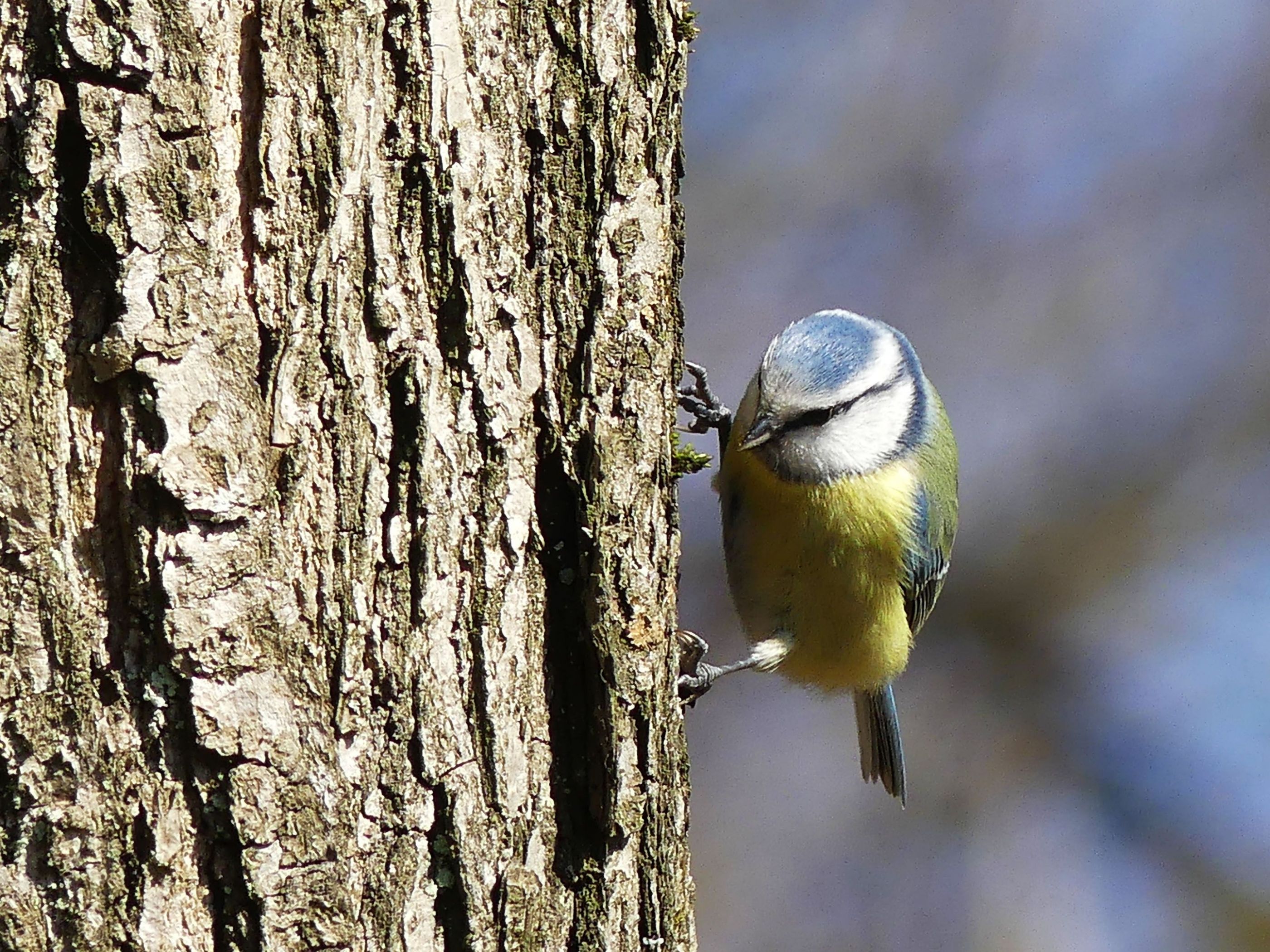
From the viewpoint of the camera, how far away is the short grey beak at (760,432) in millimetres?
2514

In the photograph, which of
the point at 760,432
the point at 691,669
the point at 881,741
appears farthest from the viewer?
the point at 881,741

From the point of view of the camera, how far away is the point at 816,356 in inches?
101

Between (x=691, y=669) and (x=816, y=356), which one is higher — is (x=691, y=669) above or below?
below

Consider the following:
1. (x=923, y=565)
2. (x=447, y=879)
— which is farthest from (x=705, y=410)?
(x=447, y=879)

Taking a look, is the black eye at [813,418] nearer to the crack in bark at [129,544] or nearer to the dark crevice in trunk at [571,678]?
the dark crevice in trunk at [571,678]

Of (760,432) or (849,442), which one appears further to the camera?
(849,442)

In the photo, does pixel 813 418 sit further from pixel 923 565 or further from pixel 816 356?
pixel 923 565

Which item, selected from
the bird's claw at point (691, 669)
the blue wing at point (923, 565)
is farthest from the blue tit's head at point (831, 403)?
the bird's claw at point (691, 669)

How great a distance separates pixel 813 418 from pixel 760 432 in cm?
14

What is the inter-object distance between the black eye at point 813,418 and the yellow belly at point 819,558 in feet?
0.43

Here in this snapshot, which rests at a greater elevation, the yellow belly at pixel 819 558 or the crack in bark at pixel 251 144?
the yellow belly at pixel 819 558

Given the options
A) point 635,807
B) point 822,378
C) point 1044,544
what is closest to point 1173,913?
point 1044,544

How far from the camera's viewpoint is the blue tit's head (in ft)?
8.39

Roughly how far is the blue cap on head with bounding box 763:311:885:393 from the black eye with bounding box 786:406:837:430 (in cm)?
4
